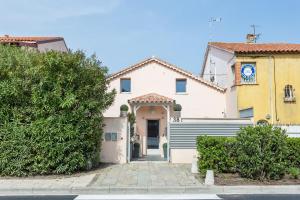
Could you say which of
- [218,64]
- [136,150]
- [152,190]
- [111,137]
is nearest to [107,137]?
[111,137]

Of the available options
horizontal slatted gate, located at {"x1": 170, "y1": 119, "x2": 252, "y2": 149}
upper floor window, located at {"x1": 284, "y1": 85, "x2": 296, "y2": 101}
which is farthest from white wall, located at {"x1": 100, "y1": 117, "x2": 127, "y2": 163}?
upper floor window, located at {"x1": 284, "y1": 85, "x2": 296, "y2": 101}

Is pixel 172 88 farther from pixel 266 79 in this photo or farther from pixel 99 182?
pixel 99 182

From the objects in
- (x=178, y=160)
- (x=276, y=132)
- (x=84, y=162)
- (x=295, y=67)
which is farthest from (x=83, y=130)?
(x=295, y=67)

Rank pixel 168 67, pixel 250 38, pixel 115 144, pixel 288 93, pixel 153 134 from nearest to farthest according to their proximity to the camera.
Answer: pixel 115 144, pixel 288 93, pixel 153 134, pixel 168 67, pixel 250 38

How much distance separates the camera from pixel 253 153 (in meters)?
12.2

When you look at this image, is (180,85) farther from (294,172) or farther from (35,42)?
(294,172)

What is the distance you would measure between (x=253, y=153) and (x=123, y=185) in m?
4.37

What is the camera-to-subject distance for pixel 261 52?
22.6 m

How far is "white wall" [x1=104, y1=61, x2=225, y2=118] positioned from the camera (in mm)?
25609

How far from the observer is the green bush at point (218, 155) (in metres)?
12.9

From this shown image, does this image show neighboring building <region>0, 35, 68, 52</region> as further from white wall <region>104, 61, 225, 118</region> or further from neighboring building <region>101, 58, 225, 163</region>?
white wall <region>104, 61, 225, 118</region>

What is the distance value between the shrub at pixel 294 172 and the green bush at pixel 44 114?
24.3 feet

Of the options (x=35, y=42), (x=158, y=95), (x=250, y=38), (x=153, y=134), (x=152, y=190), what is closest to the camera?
(x=152, y=190)

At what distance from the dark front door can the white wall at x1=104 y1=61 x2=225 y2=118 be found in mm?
2008
